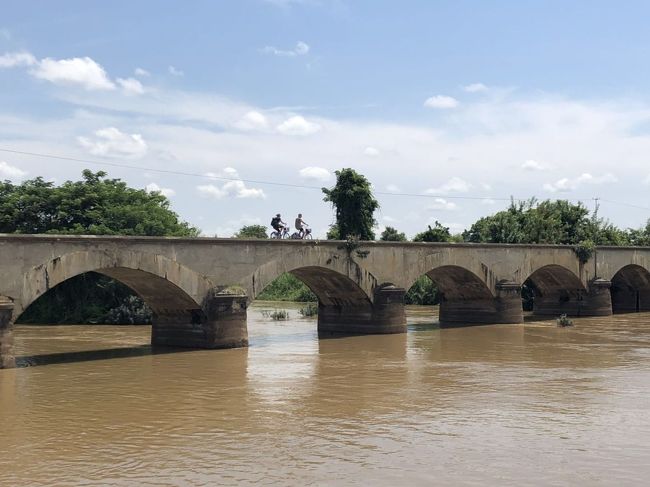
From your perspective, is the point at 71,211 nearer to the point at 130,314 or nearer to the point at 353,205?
Result: the point at 130,314

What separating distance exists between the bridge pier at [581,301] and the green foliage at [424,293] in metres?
11.1

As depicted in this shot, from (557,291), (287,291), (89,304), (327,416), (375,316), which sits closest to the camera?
(327,416)

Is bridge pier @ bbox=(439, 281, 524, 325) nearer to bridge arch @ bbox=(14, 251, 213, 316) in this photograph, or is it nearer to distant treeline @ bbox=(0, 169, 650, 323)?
distant treeline @ bbox=(0, 169, 650, 323)

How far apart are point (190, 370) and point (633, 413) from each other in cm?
1115

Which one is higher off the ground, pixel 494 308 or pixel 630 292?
pixel 630 292

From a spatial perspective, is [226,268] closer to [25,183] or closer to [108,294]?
[108,294]

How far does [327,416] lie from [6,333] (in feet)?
32.2

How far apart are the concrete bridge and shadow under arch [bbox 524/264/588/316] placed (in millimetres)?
55

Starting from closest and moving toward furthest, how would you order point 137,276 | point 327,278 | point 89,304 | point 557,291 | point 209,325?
point 137,276 < point 209,325 < point 327,278 < point 89,304 < point 557,291

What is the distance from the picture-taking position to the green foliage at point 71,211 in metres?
38.2

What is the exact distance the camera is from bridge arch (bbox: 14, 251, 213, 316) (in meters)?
20.7

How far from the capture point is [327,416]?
578 inches

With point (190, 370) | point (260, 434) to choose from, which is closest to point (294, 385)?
point (190, 370)

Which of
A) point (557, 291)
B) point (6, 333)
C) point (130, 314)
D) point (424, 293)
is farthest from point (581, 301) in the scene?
point (6, 333)
